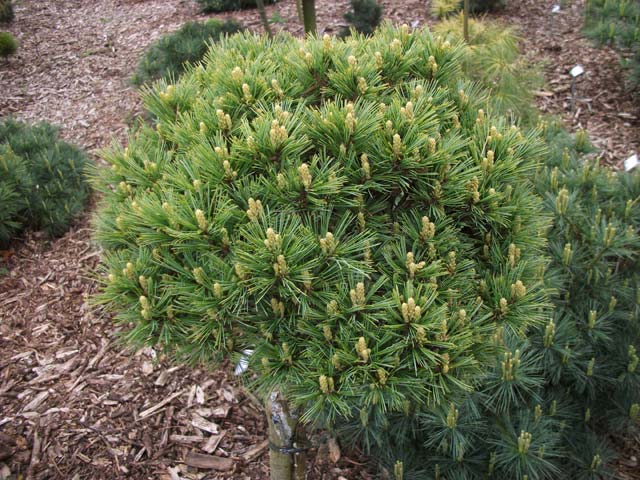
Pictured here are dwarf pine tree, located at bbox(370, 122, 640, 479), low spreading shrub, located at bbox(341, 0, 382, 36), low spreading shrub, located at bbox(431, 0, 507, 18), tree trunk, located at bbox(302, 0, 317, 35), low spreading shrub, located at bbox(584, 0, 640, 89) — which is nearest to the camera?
dwarf pine tree, located at bbox(370, 122, 640, 479)

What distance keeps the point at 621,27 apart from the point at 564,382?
3.38 meters

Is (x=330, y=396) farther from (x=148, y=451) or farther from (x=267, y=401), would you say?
(x=148, y=451)

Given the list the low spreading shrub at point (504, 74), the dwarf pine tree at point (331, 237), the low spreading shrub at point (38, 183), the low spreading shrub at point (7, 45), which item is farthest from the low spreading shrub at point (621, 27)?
the low spreading shrub at point (7, 45)

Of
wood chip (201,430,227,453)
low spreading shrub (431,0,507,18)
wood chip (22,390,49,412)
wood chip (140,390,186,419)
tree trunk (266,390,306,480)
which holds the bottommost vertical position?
wood chip (201,430,227,453)

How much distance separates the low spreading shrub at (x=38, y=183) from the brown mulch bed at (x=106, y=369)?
15 cm

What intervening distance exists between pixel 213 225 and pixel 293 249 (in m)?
0.23

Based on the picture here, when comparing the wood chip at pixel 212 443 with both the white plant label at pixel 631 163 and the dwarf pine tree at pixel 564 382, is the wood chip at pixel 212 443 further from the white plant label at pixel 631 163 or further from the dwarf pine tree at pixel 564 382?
the white plant label at pixel 631 163

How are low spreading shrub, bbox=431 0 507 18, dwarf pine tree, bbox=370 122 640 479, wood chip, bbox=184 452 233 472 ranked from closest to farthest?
dwarf pine tree, bbox=370 122 640 479
wood chip, bbox=184 452 233 472
low spreading shrub, bbox=431 0 507 18

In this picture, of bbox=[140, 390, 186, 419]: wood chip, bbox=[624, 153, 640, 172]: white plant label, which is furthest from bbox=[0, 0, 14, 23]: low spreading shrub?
bbox=[624, 153, 640, 172]: white plant label

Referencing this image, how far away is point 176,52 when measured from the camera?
17.2 feet

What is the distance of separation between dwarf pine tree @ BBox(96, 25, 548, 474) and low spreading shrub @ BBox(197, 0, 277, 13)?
6280mm

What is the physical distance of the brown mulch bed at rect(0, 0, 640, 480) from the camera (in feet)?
9.36

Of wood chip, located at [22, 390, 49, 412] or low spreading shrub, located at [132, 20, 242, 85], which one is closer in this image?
wood chip, located at [22, 390, 49, 412]

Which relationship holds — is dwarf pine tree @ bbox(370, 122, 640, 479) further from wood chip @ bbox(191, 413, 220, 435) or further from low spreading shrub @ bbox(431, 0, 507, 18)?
low spreading shrub @ bbox(431, 0, 507, 18)
